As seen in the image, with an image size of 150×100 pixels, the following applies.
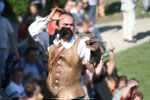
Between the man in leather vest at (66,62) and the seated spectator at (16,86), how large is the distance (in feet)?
8.71

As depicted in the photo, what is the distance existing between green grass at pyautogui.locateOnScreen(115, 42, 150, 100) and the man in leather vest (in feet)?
11.7

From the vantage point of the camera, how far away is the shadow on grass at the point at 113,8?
1655cm

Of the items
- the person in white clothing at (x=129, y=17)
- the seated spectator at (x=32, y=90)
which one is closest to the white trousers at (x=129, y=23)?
the person in white clothing at (x=129, y=17)

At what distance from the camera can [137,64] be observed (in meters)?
9.20

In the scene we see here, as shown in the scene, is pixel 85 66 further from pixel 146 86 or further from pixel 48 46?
pixel 48 46

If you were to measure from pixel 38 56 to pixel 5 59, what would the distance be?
2.17 feet

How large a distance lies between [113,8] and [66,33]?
12.3m

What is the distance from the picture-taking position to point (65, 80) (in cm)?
474

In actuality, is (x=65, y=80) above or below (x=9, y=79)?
above

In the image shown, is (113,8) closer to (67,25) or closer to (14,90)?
(14,90)

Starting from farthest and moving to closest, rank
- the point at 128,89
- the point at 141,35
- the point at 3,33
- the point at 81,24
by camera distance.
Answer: the point at 141,35 → the point at 81,24 → the point at 3,33 → the point at 128,89

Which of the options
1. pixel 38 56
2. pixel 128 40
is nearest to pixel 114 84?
pixel 38 56

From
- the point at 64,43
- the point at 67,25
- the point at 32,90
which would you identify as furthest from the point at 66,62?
the point at 32,90

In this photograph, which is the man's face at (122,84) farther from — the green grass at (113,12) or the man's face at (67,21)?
the green grass at (113,12)
